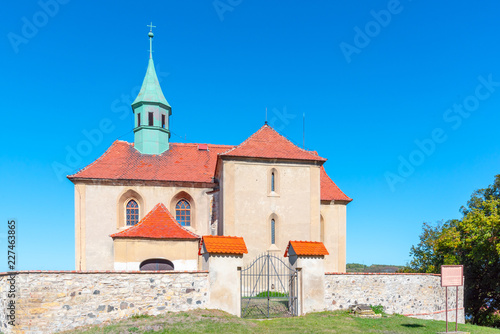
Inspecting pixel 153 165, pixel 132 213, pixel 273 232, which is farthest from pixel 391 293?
pixel 153 165

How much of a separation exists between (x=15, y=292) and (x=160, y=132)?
17759 millimetres

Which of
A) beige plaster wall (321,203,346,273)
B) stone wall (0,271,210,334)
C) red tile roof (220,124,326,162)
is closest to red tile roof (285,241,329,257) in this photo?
stone wall (0,271,210,334)

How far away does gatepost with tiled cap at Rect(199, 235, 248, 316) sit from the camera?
558 inches

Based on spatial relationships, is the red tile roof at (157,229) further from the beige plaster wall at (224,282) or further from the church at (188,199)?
the beige plaster wall at (224,282)

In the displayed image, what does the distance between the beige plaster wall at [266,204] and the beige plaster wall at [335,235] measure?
4816 mm

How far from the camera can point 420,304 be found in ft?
57.6

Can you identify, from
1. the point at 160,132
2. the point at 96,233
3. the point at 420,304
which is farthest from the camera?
the point at 160,132

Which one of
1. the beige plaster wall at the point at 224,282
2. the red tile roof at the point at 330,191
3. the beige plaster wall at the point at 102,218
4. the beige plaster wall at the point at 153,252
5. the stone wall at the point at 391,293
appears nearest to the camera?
the beige plaster wall at the point at 224,282

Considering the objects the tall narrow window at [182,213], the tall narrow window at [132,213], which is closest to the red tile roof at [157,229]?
the tall narrow window at [132,213]

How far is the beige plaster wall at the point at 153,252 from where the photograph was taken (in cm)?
2062

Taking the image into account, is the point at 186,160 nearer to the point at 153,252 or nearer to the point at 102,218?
the point at 102,218

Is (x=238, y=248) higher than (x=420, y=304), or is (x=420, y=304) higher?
(x=238, y=248)

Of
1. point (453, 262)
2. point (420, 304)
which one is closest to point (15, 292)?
point (420, 304)

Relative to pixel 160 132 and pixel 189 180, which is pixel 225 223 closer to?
pixel 189 180
